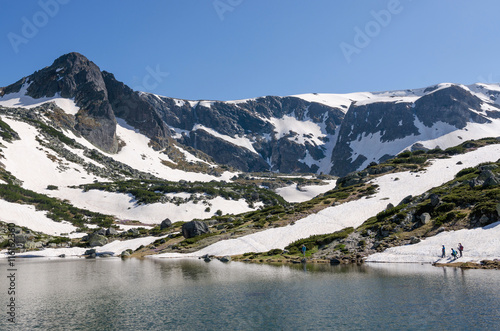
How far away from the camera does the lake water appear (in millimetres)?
21516

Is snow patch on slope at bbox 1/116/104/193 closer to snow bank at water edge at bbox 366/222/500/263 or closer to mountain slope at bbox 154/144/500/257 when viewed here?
mountain slope at bbox 154/144/500/257

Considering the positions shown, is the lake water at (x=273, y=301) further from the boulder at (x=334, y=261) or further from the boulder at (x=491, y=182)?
the boulder at (x=491, y=182)

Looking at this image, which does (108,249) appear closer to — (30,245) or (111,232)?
(111,232)

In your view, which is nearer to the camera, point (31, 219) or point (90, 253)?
point (90, 253)

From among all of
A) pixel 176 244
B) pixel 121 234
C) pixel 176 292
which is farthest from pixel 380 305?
pixel 121 234

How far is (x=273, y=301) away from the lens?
2752 cm

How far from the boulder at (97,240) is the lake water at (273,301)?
5593 cm

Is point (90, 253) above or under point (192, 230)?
under

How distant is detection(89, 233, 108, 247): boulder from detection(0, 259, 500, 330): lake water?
5593 cm

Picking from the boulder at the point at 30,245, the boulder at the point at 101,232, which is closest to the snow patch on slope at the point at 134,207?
the boulder at the point at 101,232

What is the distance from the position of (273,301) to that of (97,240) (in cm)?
8200

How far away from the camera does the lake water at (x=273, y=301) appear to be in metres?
21.5

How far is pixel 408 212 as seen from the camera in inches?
2383

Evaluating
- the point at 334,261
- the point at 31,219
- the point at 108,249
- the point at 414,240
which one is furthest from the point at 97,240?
the point at 414,240
